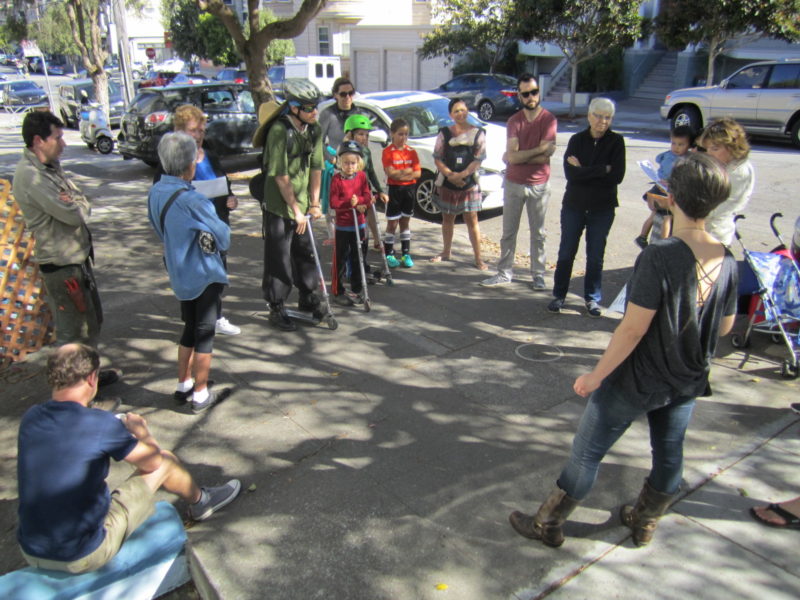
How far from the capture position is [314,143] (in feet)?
17.4

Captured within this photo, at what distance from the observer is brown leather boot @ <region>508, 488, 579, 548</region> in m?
2.99

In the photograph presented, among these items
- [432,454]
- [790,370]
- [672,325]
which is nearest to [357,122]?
[432,454]

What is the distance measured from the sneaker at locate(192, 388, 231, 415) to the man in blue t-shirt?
1549mm

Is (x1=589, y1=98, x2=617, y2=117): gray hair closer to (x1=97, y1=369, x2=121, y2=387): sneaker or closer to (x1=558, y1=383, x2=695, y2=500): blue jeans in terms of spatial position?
(x1=558, y1=383, x2=695, y2=500): blue jeans

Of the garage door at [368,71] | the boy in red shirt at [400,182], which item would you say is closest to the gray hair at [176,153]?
the boy in red shirt at [400,182]

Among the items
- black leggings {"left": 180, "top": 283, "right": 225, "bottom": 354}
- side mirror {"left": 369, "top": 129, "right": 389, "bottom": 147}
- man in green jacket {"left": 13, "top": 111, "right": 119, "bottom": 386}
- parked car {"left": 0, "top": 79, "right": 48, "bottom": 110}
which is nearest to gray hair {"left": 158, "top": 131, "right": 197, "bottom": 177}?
black leggings {"left": 180, "top": 283, "right": 225, "bottom": 354}

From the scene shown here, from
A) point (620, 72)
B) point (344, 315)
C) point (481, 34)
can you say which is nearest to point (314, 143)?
point (344, 315)

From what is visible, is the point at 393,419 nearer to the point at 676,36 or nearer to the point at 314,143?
the point at 314,143

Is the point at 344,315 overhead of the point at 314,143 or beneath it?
beneath

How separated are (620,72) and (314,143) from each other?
25.9 metres

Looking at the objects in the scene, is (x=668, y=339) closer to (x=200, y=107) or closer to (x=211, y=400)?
(x=211, y=400)

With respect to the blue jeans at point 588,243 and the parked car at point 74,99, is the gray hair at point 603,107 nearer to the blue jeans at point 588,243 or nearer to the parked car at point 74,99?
the blue jeans at point 588,243

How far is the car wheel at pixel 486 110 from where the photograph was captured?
75.4 ft

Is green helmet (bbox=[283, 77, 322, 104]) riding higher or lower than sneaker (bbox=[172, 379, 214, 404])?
higher
